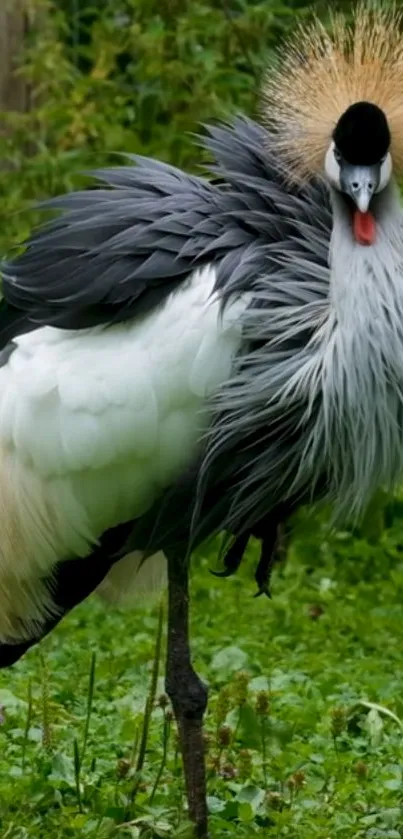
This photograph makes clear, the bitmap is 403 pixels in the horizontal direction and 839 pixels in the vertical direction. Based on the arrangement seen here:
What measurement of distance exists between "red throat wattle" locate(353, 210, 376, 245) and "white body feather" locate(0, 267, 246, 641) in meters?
0.22

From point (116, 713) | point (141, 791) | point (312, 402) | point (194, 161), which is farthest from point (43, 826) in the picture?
point (194, 161)

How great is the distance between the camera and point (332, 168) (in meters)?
3.08

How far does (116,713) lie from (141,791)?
545 millimetres

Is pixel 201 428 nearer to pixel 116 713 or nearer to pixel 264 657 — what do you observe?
pixel 116 713

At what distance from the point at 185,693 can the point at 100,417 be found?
630 millimetres

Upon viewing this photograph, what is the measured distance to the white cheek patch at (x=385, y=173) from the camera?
304 centimetres

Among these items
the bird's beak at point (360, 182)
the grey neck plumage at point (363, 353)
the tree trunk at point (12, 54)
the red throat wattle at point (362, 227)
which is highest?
the bird's beak at point (360, 182)

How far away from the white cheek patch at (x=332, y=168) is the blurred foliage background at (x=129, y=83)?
6.23ft

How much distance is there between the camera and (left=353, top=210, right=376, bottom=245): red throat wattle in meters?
3.06

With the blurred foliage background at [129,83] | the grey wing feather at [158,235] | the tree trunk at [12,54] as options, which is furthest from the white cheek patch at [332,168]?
the tree trunk at [12,54]

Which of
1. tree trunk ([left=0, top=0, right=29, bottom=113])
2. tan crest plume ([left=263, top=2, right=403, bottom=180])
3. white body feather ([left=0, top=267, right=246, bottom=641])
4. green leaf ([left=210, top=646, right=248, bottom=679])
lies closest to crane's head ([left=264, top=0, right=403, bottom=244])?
tan crest plume ([left=263, top=2, right=403, bottom=180])

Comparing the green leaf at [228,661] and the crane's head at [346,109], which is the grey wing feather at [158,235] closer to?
the crane's head at [346,109]

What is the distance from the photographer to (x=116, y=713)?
13.1 feet

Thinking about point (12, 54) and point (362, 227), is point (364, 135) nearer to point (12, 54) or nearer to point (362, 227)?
point (362, 227)
